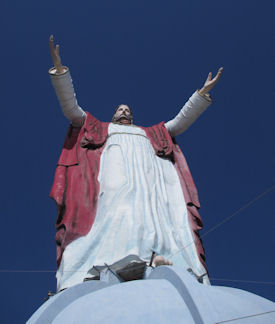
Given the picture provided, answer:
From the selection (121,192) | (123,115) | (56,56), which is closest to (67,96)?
(56,56)

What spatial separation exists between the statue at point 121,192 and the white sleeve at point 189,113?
0.02 meters

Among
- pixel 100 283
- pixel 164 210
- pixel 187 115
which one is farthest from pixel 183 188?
pixel 100 283

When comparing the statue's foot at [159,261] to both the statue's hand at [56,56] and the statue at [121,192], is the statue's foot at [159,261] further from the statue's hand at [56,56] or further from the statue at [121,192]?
the statue's hand at [56,56]

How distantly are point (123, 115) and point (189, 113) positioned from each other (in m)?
1.19

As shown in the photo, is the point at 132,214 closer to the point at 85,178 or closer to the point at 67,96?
the point at 85,178

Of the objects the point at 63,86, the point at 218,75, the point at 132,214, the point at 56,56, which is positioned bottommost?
the point at 132,214

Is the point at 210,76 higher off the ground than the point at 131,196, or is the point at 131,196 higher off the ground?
the point at 210,76

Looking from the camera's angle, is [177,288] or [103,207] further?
[103,207]

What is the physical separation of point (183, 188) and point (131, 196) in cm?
124

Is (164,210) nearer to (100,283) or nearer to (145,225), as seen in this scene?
(145,225)

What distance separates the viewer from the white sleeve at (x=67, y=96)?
20.7 ft

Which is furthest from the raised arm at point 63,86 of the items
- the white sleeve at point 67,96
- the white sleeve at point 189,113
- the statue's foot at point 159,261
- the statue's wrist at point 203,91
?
the statue's foot at point 159,261

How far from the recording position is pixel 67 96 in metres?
6.48

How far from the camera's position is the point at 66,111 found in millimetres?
6680
